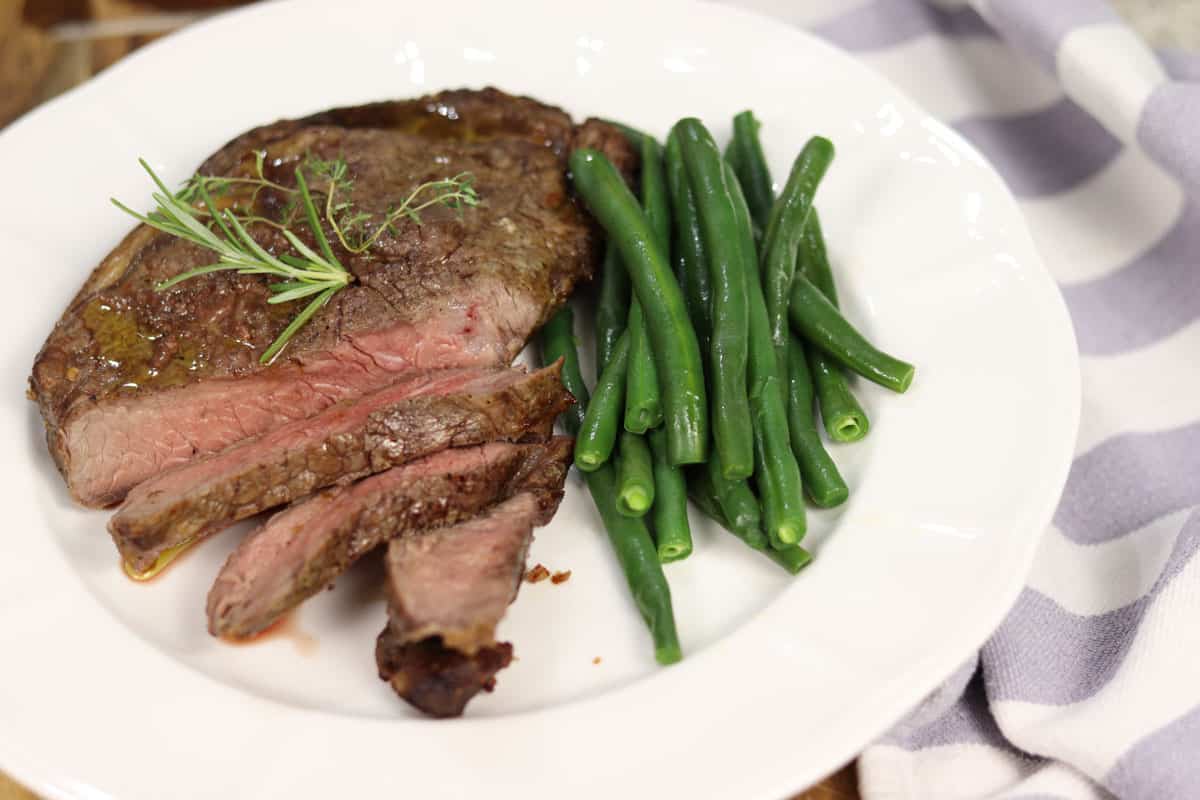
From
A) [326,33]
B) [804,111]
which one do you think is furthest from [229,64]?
[804,111]

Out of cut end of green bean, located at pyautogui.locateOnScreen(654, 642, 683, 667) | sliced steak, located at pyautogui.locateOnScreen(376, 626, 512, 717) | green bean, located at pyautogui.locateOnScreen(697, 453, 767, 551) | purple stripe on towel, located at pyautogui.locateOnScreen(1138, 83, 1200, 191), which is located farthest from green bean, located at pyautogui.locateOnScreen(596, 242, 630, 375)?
purple stripe on towel, located at pyautogui.locateOnScreen(1138, 83, 1200, 191)

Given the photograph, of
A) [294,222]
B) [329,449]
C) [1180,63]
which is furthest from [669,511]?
[1180,63]

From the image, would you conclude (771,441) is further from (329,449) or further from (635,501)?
(329,449)

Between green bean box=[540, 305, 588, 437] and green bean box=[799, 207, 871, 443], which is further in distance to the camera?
green bean box=[540, 305, 588, 437]

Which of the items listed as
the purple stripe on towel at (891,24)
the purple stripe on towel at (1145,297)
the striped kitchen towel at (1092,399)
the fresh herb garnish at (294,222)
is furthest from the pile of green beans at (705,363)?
the purple stripe on towel at (891,24)

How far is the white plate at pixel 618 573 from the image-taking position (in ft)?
8.70

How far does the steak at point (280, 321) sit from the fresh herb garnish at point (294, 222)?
4cm

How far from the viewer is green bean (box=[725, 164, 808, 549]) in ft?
10.1

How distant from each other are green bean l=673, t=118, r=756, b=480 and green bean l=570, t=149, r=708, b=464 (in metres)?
0.07

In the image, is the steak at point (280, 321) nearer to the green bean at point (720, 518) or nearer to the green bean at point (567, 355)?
the green bean at point (567, 355)

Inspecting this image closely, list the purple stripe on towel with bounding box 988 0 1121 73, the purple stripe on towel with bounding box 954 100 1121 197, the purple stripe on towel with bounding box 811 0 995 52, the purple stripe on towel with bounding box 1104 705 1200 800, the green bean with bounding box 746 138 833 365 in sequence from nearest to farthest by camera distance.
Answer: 1. the purple stripe on towel with bounding box 1104 705 1200 800
2. the green bean with bounding box 746 138 833 365
3. the purple stripe on towel with bounding box 988 0 1121 73
4. the purple stripe on towel with bounding box 954 100 1121 197
5. the purple stripe on towel with bounding box 811 0 995 52

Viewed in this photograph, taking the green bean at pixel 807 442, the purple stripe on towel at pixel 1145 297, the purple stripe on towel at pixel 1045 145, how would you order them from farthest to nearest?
the purple stripe on towel at pixel 1045 145, the purple stripe on towel at pixel 1145 297, the green bean at pixel 807 442

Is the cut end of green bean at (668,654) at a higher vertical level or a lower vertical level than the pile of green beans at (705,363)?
lower

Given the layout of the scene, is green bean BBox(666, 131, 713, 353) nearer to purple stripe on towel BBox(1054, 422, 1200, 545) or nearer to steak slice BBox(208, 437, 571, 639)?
steak slice BBox(208, 437, 571, 639)
